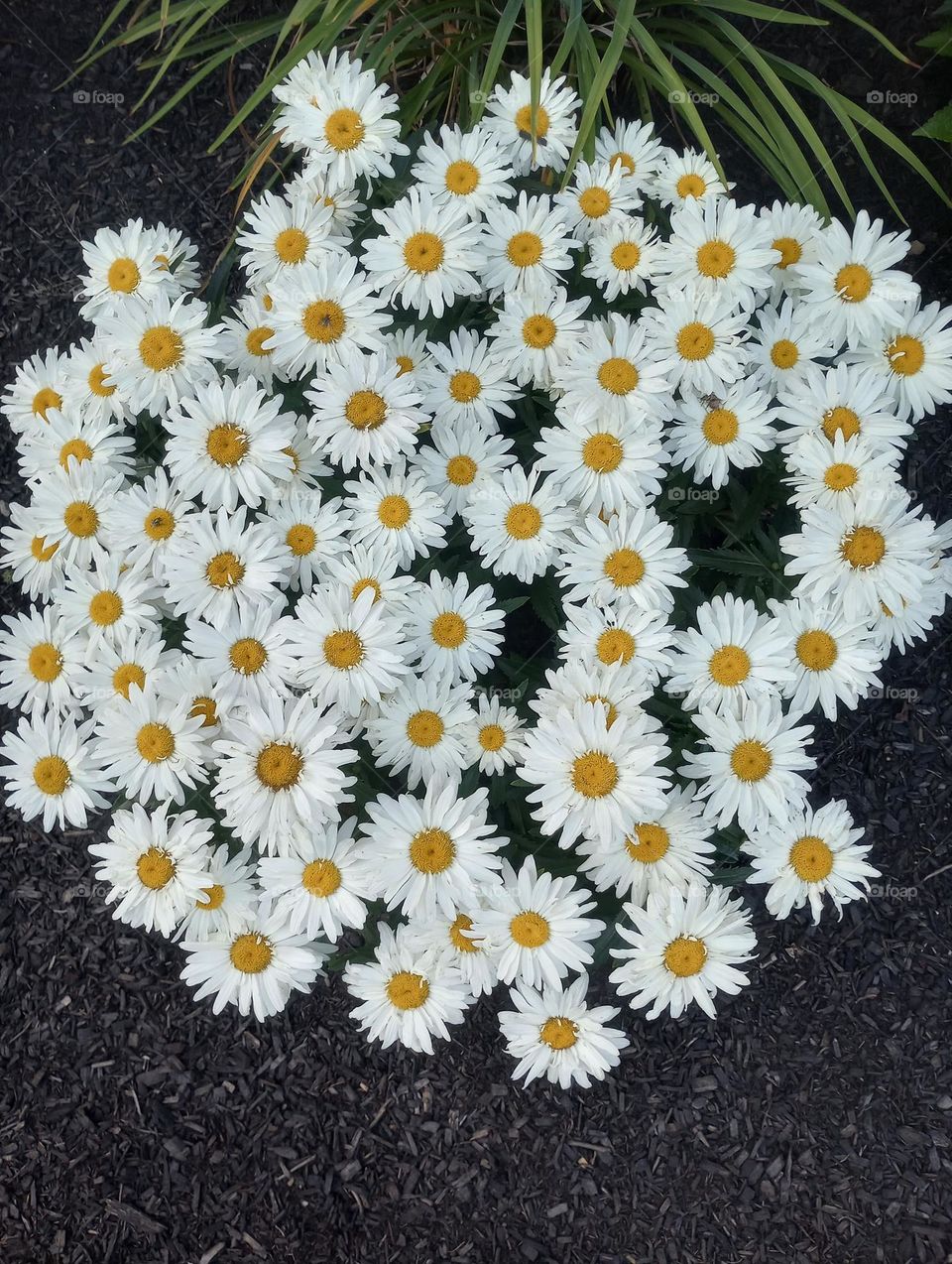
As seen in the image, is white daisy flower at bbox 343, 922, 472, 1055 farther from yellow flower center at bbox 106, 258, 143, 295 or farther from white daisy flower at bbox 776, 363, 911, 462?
yellow flower center at bbox 106, 258, 143, 295

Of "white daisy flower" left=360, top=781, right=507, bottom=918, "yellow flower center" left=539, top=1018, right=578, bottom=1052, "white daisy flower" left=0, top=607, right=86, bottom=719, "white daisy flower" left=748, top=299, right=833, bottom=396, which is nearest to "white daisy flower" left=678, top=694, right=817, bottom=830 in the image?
"white daisy flower" left=360, top=781, right=507, bottom=918

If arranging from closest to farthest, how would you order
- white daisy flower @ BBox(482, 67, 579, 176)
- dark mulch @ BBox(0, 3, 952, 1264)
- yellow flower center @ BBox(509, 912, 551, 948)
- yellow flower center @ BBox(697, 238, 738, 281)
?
yellow flower center @ BBox(509, 912, 551, 948) → yellow flower center @ BBox(697, 238, 738, 281) → white daisy flower @ BBox(482, 67, 579, 176) → dark mulch @ BBox(0, 3, 952, 1264)

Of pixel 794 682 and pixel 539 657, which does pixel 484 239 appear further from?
pixel 794 682

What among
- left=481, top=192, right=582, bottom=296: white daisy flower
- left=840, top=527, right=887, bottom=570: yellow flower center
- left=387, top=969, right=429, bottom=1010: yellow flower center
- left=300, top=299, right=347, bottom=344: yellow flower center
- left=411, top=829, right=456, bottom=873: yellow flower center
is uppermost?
left=481, top=192, right=582, bottom=296: white daisy flower

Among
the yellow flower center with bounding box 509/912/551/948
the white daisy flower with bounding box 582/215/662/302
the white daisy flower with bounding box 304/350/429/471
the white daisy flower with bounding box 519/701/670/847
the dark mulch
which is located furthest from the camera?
the dark mulch

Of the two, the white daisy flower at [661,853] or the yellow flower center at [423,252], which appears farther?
the yellow flower center at [423,252]

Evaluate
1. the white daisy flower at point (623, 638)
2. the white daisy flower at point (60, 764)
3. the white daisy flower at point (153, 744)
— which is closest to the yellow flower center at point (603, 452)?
the white daisy flower at point (623, 638)

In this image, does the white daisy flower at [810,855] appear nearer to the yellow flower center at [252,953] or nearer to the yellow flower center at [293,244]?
the yellow flower center at [252,953]

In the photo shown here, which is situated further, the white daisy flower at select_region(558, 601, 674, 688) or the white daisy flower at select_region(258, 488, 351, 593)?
the white daisy flower at select_region(258, 488, 351, 593)
